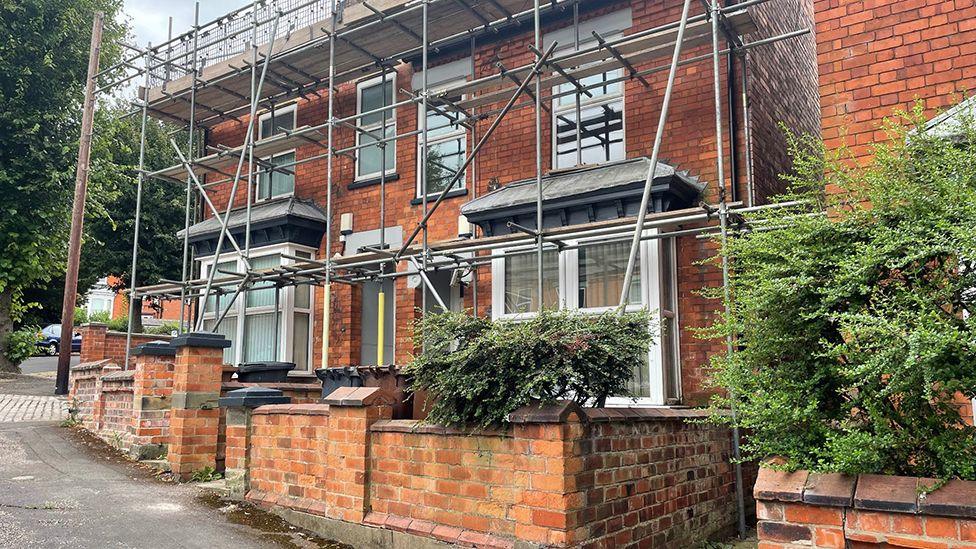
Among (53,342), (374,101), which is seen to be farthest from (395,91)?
(53,342)

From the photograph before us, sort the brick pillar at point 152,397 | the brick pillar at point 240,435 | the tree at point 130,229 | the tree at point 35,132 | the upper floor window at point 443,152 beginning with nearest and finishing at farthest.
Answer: the brick pillar at point 240,435
the brick pillar at point 152,397
the upper floor window at point 443,152
the tree at point 35,132
the tree at point 130,229

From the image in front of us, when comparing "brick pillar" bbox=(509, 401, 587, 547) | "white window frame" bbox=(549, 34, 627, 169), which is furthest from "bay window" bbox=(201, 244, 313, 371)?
"brick pillar" bbox=(509, 401, 587, 547)

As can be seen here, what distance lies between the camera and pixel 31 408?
13.6 m

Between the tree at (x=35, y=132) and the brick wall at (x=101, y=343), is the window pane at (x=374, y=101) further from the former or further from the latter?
the tree at (x=35, y=132)

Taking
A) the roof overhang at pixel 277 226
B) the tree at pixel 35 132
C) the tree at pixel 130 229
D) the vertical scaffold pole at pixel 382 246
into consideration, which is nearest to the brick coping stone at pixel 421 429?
the vertical scaffold pole at pixel 382 246

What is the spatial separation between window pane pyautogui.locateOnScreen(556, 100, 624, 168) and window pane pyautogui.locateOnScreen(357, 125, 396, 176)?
10.3 ft

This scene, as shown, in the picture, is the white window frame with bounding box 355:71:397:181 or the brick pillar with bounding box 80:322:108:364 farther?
the brick pillar with bounding box 80:322:108:364

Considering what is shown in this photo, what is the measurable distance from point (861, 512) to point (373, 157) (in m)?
10.7

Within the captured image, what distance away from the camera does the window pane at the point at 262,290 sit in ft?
42.8

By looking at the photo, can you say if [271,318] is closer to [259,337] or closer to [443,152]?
[259,337]

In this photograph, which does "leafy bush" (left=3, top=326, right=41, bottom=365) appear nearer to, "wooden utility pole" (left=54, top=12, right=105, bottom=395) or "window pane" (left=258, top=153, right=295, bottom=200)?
"wooden utility pole" (left=54, top=12, right=105, bottom=395)

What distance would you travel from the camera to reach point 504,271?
10.2 m

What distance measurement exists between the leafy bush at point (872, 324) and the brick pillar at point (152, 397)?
7.08m

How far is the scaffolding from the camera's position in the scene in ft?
28.8
